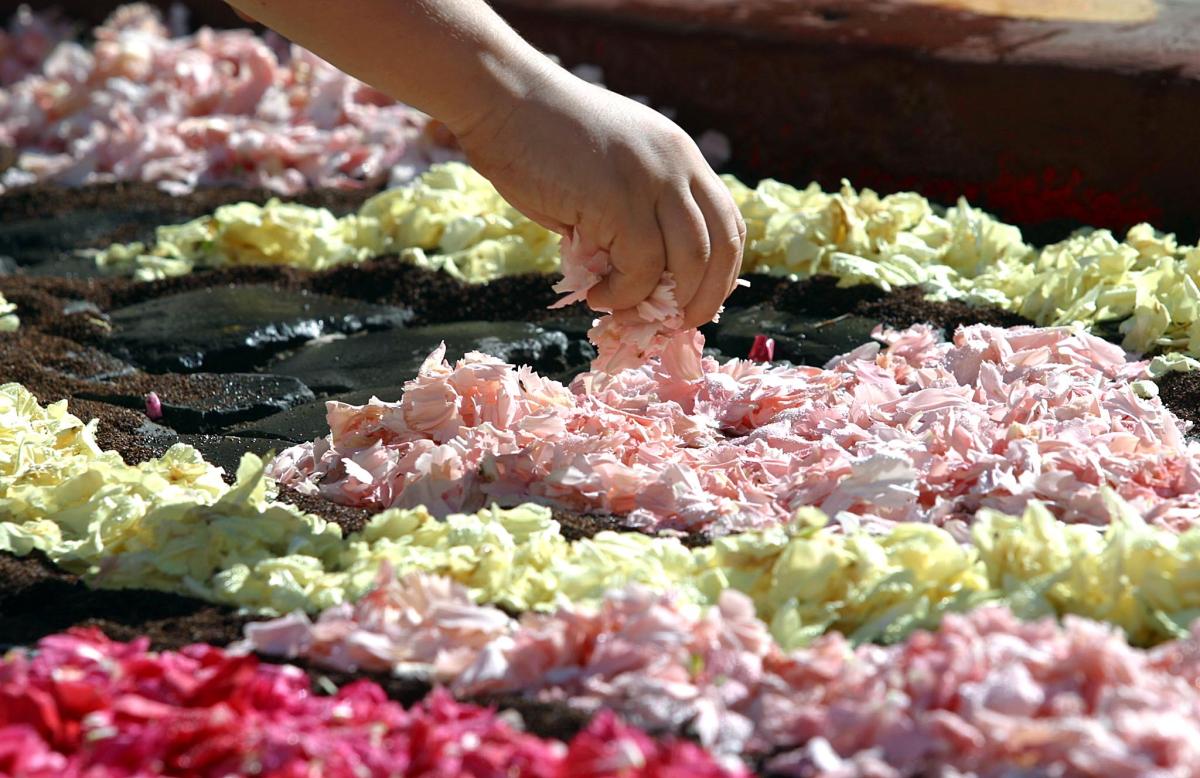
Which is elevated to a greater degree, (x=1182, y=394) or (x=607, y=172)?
(x=607, y=172)

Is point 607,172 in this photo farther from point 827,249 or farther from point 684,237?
point 827,249

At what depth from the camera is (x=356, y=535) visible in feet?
7.66

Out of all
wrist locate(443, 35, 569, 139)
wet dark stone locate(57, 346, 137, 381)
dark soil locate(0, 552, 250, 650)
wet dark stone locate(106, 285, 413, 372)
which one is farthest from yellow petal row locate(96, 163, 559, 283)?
dark soil locate(0, 552, 250, 650)

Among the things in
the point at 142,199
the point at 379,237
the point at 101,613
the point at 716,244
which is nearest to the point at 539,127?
the point at 716,244

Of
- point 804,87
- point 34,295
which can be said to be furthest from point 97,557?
point 804,87

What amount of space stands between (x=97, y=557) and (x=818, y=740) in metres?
1.13

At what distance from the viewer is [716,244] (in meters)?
2.50

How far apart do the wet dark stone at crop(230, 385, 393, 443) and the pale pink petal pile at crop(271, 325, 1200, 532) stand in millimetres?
271

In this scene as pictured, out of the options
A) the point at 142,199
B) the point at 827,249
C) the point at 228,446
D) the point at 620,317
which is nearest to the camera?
the point at 620,317

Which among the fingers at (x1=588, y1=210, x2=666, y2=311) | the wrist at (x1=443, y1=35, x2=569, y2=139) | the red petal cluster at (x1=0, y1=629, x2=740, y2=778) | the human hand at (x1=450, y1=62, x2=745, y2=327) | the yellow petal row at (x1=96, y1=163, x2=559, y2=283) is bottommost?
the yellow petal row at (x1=96, y1=163, x2=559, y2=283)

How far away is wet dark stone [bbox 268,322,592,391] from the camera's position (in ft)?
11.4

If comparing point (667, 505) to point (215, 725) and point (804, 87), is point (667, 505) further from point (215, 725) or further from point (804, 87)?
point (804, 87)

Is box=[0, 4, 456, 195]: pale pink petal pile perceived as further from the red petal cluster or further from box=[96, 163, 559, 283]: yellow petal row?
the red petal cluster

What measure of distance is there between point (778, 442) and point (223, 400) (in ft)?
3.87
